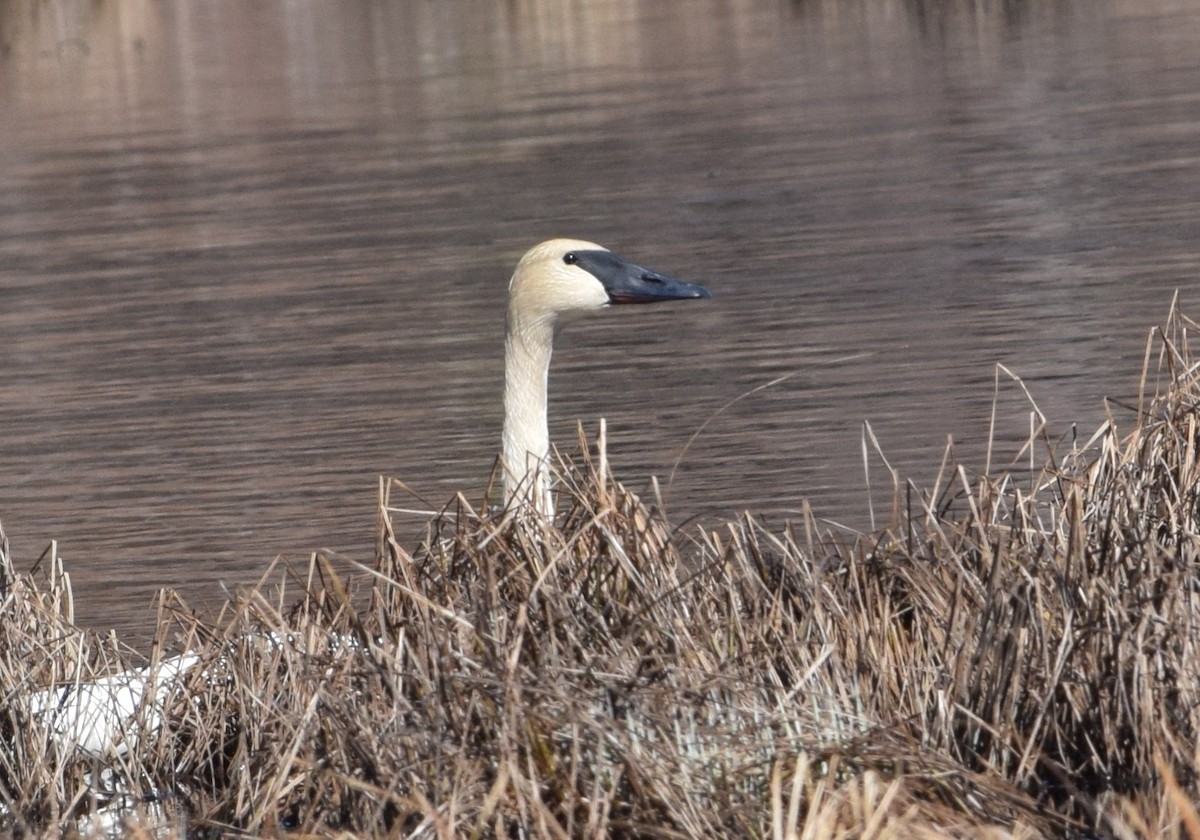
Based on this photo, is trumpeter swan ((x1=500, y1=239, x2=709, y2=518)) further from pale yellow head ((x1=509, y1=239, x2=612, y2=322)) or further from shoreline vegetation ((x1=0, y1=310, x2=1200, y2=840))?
shoreline vegetation ((x1=0, y1=310, x2=1200, y2=840))

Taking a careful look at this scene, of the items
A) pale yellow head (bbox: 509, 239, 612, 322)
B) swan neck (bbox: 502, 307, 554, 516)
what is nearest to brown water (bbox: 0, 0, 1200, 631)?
swan neck (bbox: 502, 307, 554, 516)

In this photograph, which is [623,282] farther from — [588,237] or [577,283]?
[588,237]

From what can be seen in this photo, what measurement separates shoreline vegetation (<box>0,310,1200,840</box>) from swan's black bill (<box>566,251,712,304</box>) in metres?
1.28

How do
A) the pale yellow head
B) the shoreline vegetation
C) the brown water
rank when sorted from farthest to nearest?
the brown water < the pale yellow head < the shoreline vegetation

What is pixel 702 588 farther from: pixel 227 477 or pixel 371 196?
pixel 371 196

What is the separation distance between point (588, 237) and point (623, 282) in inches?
320

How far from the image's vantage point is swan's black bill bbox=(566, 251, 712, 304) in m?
6.81

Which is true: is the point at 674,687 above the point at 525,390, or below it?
below

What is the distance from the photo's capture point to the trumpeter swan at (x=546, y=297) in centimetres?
661

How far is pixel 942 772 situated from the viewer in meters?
4.47

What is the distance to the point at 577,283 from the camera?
6770mm

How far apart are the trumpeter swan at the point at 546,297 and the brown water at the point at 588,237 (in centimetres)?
112

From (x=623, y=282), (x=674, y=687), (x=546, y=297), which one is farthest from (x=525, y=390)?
(x=674, y=687)

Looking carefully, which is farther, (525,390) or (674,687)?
(525,390)
